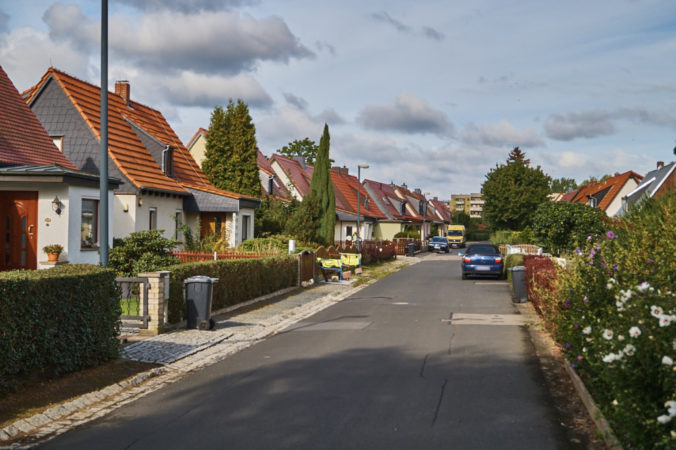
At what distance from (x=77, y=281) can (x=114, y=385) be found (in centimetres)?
149

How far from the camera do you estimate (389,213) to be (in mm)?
76562

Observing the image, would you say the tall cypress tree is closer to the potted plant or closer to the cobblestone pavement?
the cobblestone pavement

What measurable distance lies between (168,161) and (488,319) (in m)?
19.0

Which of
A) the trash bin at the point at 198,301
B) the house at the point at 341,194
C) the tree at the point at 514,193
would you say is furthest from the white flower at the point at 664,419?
the tree at the point at 514,193

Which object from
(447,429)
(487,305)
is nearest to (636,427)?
(447,429)

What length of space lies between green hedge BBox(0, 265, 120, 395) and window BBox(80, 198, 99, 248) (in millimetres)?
9946

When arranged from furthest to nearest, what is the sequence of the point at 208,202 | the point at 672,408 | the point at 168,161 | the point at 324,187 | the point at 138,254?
the point at 324,187 < the point at 168,161 < the point at 208,202 < the point at 138,254 < the point at 672,408

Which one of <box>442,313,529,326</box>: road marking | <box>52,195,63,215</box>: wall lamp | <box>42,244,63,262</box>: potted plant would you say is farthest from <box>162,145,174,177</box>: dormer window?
<box>442,313,529,326</box>: road marking

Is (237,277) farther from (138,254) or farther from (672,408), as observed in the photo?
(672,408)

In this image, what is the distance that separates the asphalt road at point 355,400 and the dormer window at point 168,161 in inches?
717

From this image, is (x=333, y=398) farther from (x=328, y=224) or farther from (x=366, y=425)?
(x=328, y=224)

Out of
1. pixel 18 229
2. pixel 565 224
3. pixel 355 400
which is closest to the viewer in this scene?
pixel 355 400

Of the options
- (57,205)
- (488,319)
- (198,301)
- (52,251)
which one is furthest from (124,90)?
(488,319)

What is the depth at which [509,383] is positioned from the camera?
8.59 m
